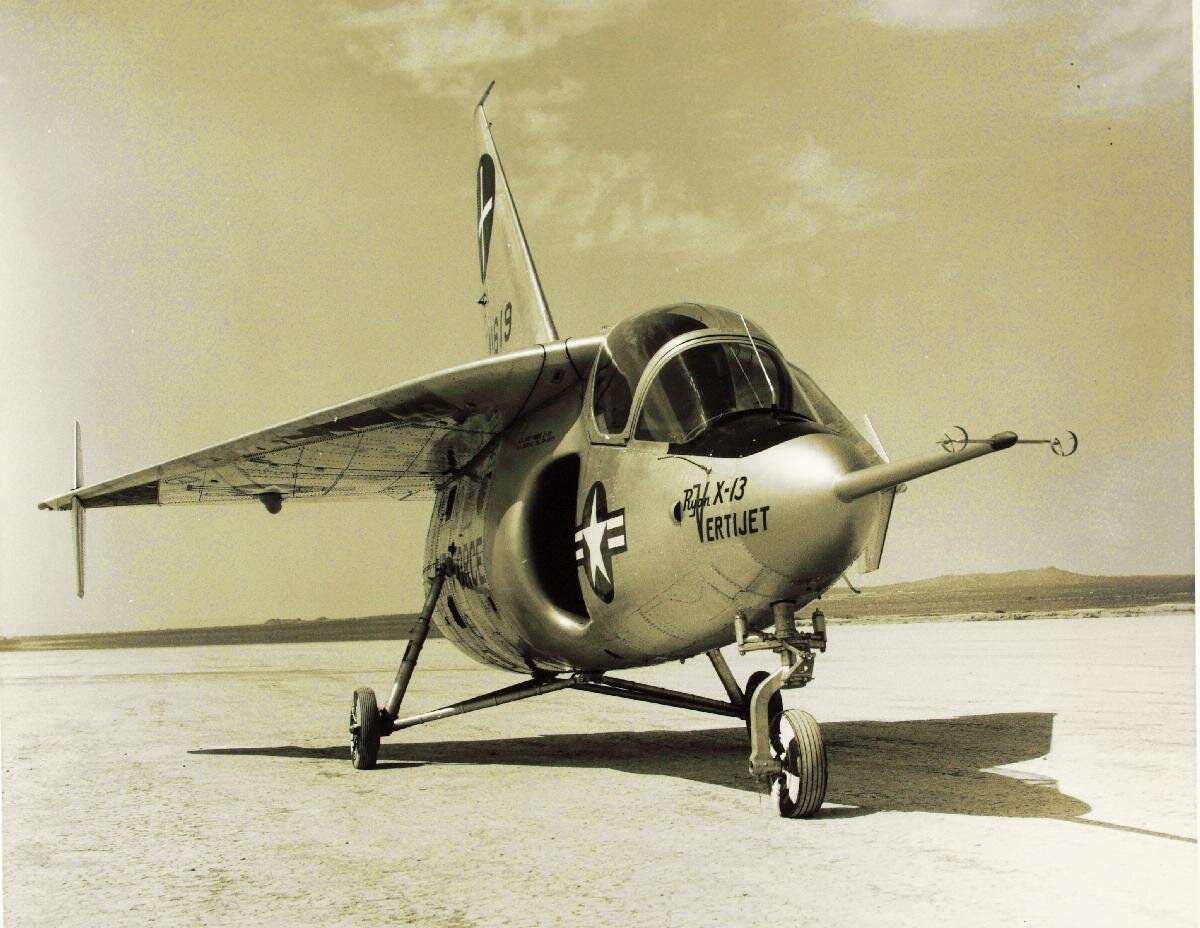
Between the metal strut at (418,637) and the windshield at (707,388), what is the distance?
3.65m

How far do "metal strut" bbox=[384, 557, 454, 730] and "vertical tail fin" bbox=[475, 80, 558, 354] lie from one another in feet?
8.00

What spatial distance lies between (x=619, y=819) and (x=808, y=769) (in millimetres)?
1114

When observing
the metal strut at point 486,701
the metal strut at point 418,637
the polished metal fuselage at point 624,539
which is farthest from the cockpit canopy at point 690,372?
the metal strut at point 418,637

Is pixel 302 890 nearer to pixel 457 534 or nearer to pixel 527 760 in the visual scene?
pixel 527 760

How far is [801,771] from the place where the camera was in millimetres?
6031

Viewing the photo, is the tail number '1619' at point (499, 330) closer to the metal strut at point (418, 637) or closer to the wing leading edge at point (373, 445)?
the wing leading edge at point (373, 445)

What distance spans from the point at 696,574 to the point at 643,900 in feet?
7.82

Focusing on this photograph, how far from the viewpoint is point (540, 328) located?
1173 centimetres

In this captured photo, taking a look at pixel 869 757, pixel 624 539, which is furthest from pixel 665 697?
pixel 624 539

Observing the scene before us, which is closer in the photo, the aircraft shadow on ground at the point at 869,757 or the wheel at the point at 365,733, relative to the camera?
the aircraft shadow on ground at the point at 869,757

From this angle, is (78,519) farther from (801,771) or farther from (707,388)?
(801,771)

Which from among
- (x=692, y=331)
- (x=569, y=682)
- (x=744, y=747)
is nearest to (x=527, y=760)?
(x=569, y=682)

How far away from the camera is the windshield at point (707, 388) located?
274 inches

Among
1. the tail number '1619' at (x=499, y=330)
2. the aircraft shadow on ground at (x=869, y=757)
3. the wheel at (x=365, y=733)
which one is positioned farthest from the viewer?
the tail number '1619' at (x=499, y=330)
